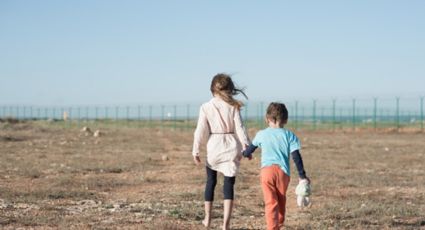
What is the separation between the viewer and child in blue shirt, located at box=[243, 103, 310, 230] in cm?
709

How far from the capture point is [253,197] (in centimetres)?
1191

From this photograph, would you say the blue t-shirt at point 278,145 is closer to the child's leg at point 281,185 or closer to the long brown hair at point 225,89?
the child's leg at point 281,185

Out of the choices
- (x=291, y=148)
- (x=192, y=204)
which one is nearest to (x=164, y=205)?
(x=192, y=204)

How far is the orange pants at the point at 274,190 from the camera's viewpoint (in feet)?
23.2

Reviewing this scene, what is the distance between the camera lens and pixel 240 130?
760 centimetres

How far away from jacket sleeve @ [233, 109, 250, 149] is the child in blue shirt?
36 centimetres

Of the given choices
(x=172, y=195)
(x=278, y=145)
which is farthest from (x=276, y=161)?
(x=172, y=195)

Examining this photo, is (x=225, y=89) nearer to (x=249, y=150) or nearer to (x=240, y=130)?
(x=240, y=130)

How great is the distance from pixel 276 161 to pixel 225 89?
1.07 metres

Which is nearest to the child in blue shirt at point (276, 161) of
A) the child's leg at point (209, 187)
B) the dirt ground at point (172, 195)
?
the child's leg at point (209, 187)

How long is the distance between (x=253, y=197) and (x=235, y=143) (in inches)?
174

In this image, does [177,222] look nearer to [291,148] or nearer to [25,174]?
[291,148]

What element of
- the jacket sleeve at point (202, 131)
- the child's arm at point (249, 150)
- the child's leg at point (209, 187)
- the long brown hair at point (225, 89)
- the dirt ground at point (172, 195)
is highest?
the long brown hair at point (225, 89)

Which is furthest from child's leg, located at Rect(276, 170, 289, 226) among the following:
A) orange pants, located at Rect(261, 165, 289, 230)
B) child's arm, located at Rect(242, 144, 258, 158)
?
child's arm, located at Rect(242, 144, 258, 158)
